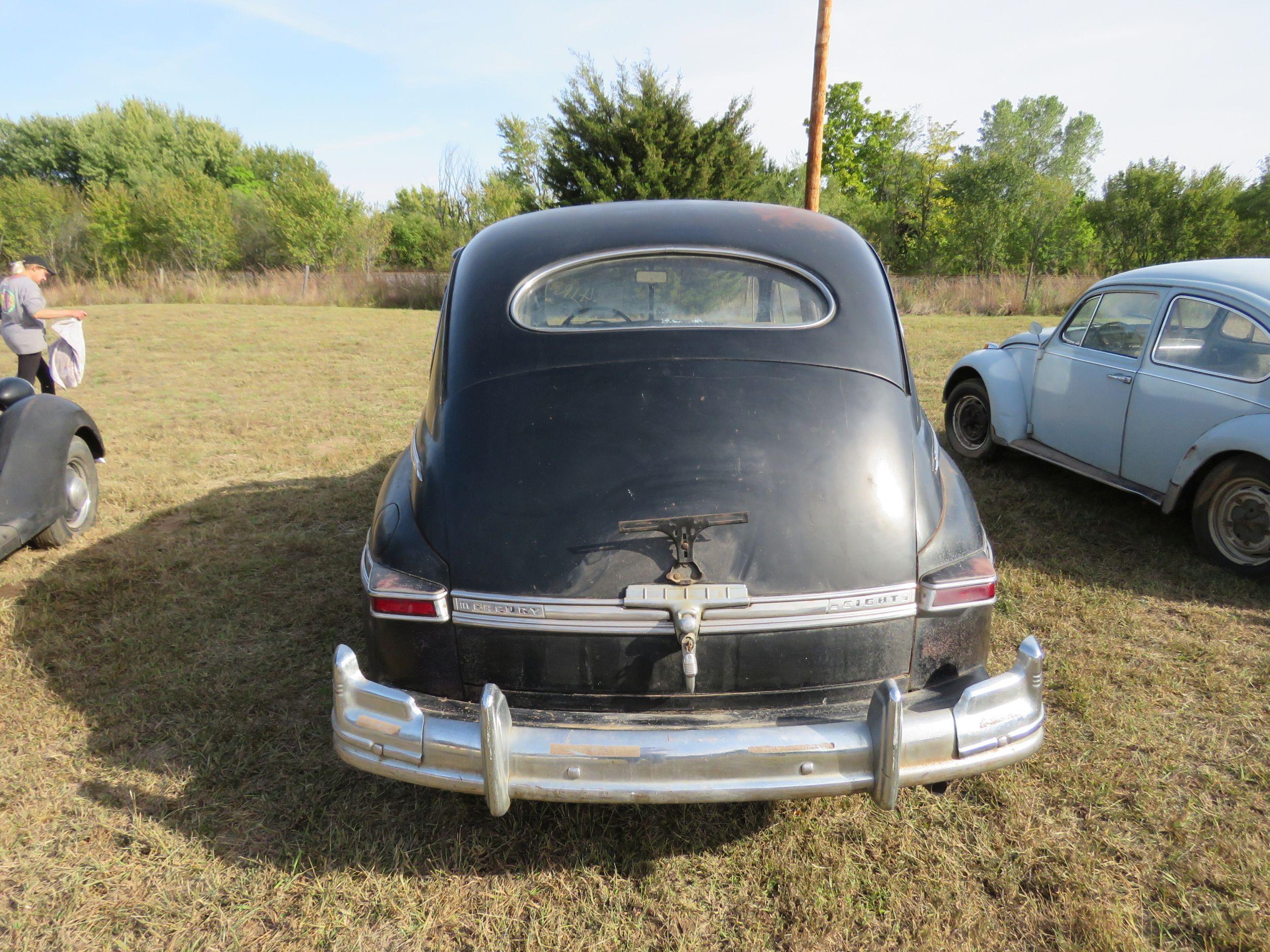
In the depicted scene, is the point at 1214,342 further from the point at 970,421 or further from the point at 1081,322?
the point at 970,421

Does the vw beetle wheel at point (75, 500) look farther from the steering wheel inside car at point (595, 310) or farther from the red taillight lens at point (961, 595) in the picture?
the red taillight lens at point (961, 595)

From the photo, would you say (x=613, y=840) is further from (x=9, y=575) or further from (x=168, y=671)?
(x=9, y=575)

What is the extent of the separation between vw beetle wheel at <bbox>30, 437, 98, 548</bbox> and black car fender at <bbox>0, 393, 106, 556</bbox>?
99 millimetres

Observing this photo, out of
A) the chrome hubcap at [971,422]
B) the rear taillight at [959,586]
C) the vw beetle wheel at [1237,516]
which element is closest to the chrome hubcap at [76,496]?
the rear taillight at [959,586]

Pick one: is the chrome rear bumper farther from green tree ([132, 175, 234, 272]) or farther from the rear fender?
green tree ([132, 175, 234, 272])

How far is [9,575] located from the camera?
4.30m

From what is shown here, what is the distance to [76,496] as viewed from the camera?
16.0 feet

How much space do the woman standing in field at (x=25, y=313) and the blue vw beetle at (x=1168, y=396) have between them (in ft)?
29.3

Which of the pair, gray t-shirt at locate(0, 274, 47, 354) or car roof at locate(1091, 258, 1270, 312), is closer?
car roof at locate(1091, 258, 1270, 312)

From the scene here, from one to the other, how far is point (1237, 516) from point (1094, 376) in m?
1.29

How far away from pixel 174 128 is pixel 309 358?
5215 cm

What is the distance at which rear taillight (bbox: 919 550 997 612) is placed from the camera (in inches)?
83.4

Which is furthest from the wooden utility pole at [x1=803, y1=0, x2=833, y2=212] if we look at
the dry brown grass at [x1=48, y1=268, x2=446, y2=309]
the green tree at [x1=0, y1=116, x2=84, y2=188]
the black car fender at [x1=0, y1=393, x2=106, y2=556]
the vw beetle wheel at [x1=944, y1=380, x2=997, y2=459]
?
the green tree at [x1=0, y1=116, x2=84, y2=188]

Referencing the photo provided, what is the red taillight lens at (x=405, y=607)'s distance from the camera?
2.09m
